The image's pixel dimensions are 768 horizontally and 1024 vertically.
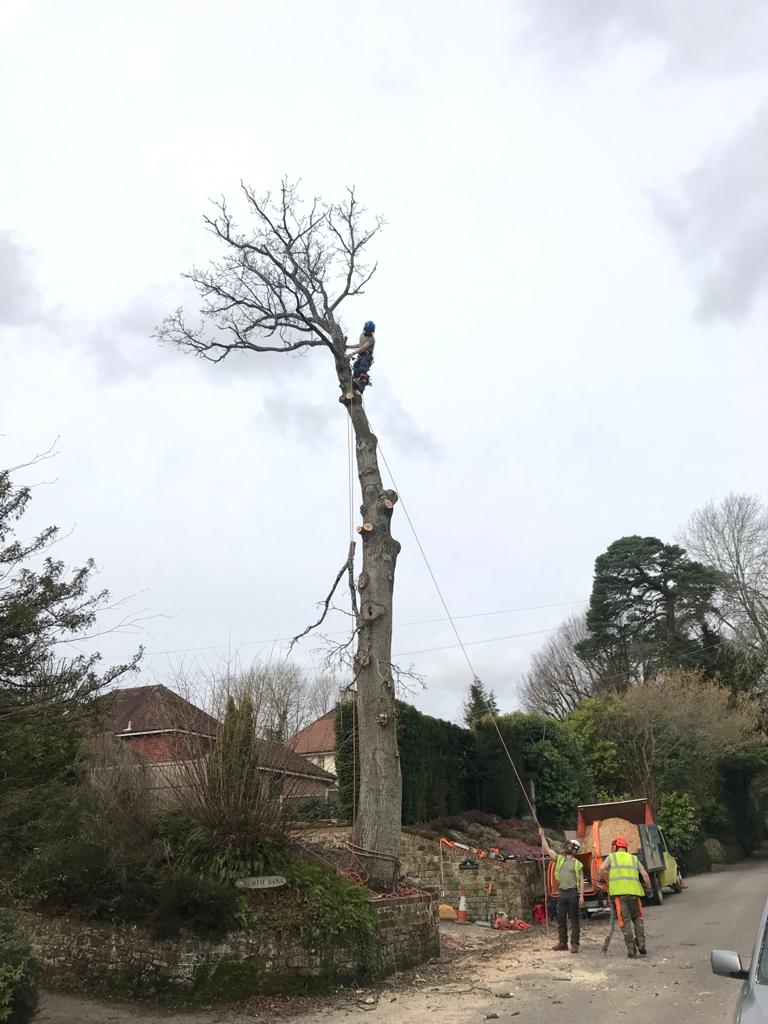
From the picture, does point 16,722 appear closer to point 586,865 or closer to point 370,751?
point 370,751

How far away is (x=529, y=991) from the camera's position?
912cm

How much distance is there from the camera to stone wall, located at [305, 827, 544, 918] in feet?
49.5

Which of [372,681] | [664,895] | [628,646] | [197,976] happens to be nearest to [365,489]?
[372,681]

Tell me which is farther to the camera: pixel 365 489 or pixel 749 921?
pixel 749 921

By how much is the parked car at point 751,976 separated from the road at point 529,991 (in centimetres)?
313

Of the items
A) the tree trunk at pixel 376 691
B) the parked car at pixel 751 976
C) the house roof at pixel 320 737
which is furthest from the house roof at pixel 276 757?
the house roof at pixel 320 737

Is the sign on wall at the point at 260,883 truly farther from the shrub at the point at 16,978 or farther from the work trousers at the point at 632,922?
the work trousers at the point at 632,922

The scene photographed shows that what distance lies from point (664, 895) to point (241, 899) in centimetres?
1556

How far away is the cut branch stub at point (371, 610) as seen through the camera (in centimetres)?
1222

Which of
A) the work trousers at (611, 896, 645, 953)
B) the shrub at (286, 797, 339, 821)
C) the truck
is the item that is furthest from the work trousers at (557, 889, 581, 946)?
the truck

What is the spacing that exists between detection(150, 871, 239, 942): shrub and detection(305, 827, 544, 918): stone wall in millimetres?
6424

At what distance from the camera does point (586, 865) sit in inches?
662

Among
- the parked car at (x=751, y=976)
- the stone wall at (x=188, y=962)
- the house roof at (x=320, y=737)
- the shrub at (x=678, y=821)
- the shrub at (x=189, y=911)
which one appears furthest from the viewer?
the house roof at (x=320, y=737)

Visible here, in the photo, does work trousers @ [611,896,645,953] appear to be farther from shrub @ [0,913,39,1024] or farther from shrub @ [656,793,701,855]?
shrub @ [656,793,701,855]
